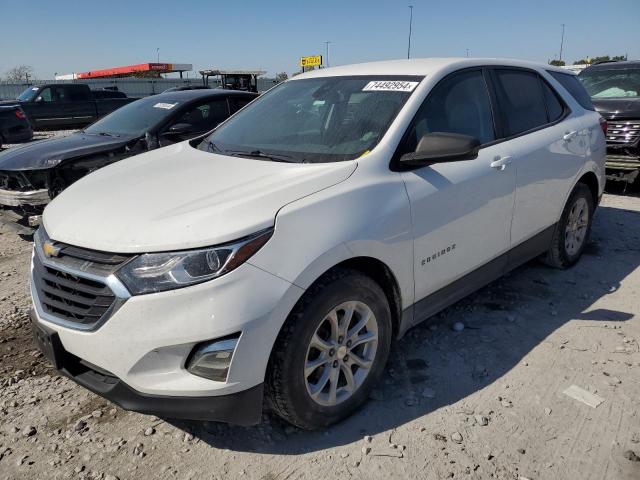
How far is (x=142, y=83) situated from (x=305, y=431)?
1553 inches

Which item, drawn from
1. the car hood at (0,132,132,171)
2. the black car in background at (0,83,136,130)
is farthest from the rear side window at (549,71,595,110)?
the black car in background at (0,83,136,130)

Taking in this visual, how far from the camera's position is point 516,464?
2348 millimetres

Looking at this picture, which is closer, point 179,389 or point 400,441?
point 179,389

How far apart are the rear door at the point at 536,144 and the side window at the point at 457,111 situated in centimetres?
18

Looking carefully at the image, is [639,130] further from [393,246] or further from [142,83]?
[142,83]

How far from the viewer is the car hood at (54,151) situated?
5324 mm

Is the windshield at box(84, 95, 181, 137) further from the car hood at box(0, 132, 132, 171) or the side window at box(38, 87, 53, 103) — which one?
the side window at box(38, 87, 53, 103)

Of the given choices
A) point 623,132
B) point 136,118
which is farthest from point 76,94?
point 623,132

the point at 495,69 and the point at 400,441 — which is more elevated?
the point at 495,69

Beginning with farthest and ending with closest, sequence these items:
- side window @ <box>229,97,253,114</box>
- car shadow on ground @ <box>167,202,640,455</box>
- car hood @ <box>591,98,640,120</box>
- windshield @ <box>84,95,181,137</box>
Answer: car hood @ <box>591,98,640,120</box> → side window @ <box>229,97,253,114</box> → windshield @ <box>84,95,181,137</box> → car shadow on ground @ <box>167,202,640,455</box>

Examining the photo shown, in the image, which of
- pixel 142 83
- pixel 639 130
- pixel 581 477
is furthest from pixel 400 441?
pixel 142 83

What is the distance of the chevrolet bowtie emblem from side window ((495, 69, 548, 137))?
2883 mm

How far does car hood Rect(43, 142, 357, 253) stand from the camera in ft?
6.98

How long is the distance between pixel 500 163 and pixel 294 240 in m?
1.79
